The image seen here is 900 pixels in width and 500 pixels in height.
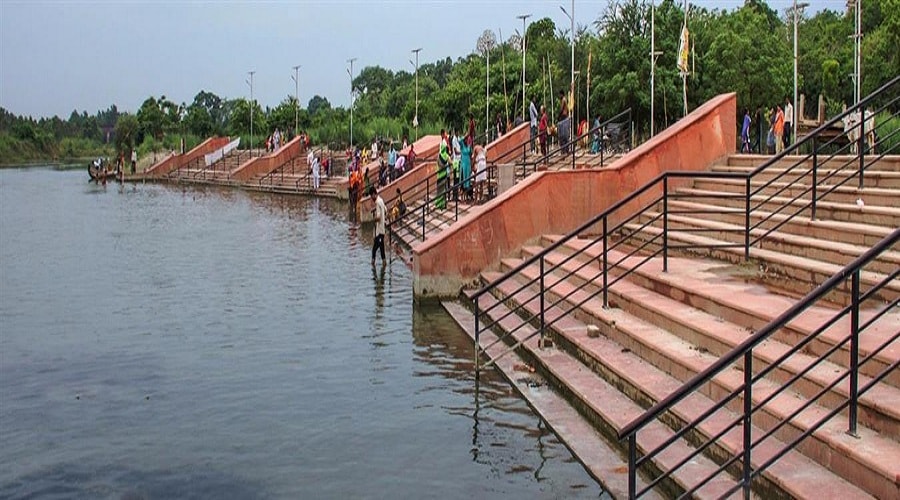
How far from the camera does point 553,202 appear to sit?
17.1 metres

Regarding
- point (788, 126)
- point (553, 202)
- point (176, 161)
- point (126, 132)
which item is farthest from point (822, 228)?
point (126, 132)

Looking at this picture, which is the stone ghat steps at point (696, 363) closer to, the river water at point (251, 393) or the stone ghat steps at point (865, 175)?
the river water at point (251, 393)

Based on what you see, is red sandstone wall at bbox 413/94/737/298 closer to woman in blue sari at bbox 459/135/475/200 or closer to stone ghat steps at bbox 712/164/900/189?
stone ghat steps at bbox 712/164/900/189

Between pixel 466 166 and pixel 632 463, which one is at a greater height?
pixel 466 166

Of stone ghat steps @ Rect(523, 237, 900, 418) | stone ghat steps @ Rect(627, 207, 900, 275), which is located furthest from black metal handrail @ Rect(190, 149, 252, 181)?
stone ghat steps @ Rect(523, 237, 900, 418)

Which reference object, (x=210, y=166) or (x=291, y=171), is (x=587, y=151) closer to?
(x=291, y=171)

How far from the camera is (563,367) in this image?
10.7m

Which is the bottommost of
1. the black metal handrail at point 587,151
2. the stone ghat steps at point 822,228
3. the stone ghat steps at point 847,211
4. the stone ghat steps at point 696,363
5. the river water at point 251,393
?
the river water at point 251,393

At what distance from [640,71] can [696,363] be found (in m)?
34.1

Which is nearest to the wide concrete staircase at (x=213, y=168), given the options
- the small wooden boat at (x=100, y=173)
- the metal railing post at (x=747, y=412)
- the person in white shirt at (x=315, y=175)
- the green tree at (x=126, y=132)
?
the small wooden boat at (x=100, y=173)

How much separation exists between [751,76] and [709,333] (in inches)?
1601

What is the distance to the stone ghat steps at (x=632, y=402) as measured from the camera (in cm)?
651

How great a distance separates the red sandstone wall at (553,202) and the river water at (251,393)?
0.92 meters

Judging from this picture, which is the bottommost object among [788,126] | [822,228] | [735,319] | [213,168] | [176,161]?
[735,319]
